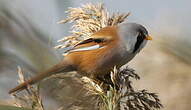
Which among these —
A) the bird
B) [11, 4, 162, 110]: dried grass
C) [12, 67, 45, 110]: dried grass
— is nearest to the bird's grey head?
the bird

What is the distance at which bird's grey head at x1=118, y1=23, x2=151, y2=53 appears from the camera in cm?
234

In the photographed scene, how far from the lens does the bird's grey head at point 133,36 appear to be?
2.34 meters

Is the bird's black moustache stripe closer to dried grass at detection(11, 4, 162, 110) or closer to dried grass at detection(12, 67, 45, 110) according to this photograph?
dried grass at detection(11, 4, 162, 110)

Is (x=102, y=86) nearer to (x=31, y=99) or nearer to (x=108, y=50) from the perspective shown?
(x=31, y=99)

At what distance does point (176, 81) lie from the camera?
63.7 inches

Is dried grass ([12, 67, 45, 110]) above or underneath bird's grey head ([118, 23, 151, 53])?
underneath

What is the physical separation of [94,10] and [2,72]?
0.91 m

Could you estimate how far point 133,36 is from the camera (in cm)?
245

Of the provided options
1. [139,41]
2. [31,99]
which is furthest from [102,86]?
[139,41]

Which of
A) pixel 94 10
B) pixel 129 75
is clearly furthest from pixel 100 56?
pixel 129 75

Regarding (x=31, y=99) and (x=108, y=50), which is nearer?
A: (x=31, y=99)

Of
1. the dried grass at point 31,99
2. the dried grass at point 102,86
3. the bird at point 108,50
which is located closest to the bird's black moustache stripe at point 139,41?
the bird at point 108,50

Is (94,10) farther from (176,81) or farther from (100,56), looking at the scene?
(100,56)

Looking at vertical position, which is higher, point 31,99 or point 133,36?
point 133,36
